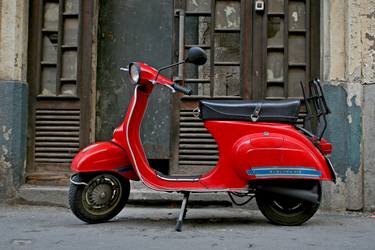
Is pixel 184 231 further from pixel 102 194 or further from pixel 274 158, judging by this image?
pixel 274 158

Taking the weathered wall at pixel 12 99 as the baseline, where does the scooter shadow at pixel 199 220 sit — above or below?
below

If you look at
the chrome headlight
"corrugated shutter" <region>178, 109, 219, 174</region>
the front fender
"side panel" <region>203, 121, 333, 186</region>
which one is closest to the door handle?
"corrugated shutter" <region>178, 109, 219, 174</region>

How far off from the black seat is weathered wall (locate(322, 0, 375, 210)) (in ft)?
4.26

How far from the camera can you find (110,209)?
5184 mm

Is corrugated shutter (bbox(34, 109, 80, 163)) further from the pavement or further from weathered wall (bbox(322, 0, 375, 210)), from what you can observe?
A: weathered wall (bbox(322, 0, 375, 210))

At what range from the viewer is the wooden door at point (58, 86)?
6.59 metres

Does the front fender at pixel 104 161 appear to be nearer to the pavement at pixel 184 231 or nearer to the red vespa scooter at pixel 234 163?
the red vespa scooter at pixel 234 163

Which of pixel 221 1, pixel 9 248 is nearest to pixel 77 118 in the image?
pixel 221 1

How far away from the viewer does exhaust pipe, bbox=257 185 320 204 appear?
16.3 ft

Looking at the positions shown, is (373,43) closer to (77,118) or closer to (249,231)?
(249,231)

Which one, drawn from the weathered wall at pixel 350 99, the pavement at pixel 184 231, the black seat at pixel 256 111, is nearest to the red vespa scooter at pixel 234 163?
the black seat at pixel 256 111

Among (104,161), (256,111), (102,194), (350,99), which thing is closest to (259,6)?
(350,99)

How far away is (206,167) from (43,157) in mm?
1844

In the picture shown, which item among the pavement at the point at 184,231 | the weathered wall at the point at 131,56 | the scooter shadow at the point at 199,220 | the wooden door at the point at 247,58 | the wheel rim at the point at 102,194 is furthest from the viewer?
the weathered wall at the point at 131,56
